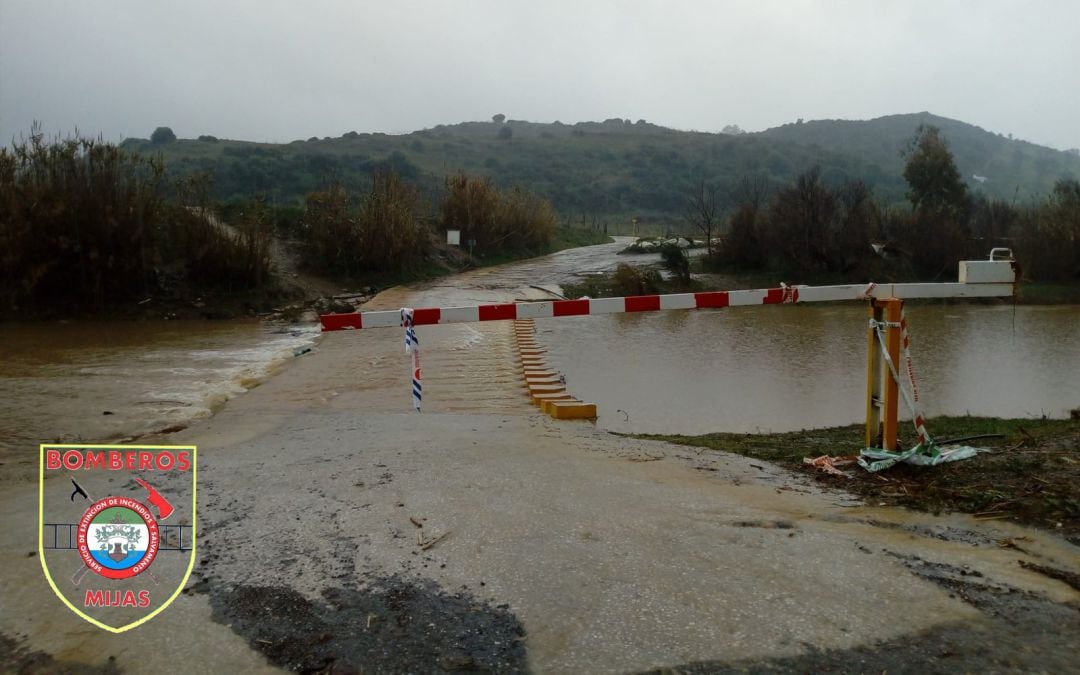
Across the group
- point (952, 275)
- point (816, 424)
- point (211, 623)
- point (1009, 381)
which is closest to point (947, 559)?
point (211, 623)

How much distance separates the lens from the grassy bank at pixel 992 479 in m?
3.89

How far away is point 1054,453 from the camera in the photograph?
181 inches

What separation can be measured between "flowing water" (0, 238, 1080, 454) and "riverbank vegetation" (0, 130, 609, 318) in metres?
1.17

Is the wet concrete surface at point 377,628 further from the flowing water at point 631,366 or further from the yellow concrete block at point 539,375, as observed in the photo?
the yellow concrete block at point 539,375

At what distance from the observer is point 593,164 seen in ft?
276

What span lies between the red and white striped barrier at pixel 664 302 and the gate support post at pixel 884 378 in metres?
0.24

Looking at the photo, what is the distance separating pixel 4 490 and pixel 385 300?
13391 millimetres

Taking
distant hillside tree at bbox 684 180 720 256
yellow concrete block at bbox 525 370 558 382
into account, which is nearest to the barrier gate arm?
yellow concrete block at bbox 525 370 558 382

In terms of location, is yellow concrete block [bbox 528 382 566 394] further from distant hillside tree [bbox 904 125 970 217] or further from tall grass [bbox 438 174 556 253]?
distant hillside tree [bbox 904 125 970 217]

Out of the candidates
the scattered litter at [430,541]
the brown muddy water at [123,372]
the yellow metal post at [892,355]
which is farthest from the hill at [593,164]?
the scattered litter at [430,541]

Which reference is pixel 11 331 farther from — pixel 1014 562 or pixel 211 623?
pixel 1014 562

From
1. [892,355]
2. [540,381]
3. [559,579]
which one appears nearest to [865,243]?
[540,381]

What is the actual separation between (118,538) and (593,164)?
275ft

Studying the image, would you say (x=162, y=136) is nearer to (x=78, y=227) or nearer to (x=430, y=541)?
(x=78, y=227)
